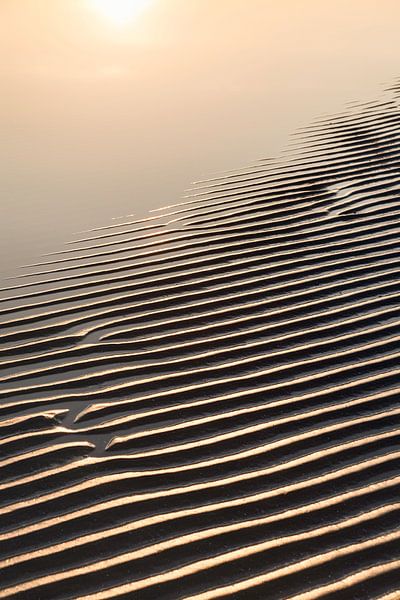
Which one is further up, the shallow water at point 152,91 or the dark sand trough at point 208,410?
the shallow water at point 152,91

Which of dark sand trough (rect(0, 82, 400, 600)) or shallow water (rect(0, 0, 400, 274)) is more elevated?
shallow water (rect(0, 0, 400, 274))

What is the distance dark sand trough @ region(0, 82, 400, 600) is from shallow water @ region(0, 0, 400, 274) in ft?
2.55

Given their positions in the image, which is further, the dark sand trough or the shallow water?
the shallow water

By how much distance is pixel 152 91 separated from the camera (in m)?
8.01

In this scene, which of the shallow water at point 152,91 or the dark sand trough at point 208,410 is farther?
the shallow water at point 152,91

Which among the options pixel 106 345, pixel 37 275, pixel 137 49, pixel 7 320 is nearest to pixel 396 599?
pixel 106 345

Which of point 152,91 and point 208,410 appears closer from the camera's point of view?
point 208,410

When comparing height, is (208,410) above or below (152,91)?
below

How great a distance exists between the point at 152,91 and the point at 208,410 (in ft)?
18.6

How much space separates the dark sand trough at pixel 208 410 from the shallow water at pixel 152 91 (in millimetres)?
777

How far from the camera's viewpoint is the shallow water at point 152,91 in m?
5.50

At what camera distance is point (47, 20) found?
444 inches

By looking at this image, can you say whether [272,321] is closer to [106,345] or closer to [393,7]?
[106,345]

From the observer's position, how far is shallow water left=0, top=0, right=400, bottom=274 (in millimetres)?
5504
